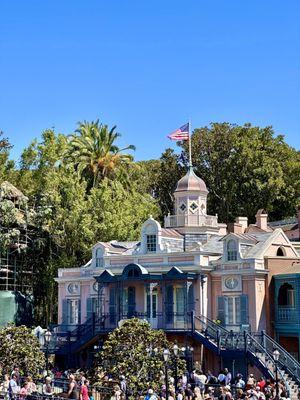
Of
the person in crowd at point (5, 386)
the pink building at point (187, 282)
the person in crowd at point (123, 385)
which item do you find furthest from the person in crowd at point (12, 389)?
the pink building at point (187, 282)

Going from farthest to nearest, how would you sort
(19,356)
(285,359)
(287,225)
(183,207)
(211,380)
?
1. (287,225)
2. (183,207)
3. (285,359)
4. (211,380)
5. (19,356)

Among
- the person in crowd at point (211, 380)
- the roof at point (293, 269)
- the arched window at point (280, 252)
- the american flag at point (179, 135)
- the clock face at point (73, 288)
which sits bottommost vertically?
the person in crowd at point (211, 380)

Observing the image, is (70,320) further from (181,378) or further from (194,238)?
(181,378)

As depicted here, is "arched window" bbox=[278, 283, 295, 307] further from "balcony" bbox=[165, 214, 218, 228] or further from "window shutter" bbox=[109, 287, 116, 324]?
"window shutter" bbox=[109, 287, 116, 324]

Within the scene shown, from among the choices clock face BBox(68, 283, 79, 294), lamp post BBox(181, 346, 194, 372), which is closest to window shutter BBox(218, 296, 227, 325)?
lamp post BBox(181, 346, 194, 372)

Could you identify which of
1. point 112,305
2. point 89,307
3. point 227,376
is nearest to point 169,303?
point 112,305

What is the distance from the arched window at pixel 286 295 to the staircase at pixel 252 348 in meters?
3.05

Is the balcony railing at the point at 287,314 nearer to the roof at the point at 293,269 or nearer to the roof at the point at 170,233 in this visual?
the roof at the point at 293,269

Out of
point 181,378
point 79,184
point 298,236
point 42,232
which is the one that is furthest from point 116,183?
point 181,378

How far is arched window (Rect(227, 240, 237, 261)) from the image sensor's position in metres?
42.7

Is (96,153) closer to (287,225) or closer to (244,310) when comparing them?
(287,225)

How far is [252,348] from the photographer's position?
38.9 metres

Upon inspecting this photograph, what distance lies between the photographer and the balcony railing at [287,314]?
135 feet

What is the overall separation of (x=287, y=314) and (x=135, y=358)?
46.2 feet
